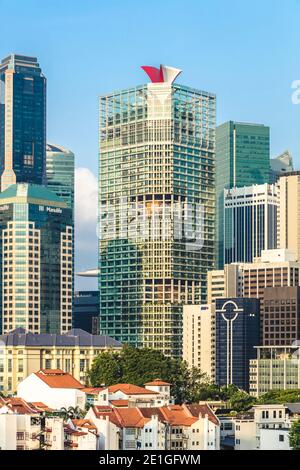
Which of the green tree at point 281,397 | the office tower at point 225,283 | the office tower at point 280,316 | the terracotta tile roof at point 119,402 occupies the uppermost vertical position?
the office tower at point 225,283

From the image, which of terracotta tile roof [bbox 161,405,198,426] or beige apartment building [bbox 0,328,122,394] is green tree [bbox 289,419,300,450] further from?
beige apartment building [bbox 0,328,122,394]

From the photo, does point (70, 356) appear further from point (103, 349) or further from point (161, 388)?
point (161, 388)

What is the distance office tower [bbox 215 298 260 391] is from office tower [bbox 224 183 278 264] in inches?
415

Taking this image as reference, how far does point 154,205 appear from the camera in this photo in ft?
126

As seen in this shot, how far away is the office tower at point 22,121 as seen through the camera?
45.2 meters

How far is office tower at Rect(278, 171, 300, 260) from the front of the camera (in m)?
41.2

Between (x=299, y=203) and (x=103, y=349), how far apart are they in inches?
464

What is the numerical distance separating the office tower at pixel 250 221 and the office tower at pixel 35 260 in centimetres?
831

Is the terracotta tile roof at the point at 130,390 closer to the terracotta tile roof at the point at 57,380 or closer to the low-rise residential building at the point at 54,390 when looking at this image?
the low-rise residential building at the point at 54,390

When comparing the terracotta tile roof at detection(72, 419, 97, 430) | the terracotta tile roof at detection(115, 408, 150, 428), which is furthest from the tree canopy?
the terracotta tile roof at detection(72, 419, 97, 430)

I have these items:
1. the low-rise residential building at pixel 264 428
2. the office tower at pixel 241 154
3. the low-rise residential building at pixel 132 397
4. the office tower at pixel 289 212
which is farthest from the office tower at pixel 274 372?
the office tower at pixel 241 154

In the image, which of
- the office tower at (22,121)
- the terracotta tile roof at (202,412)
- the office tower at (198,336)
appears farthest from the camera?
the office tower at (22,121)

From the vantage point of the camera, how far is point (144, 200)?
3844 centimetres
